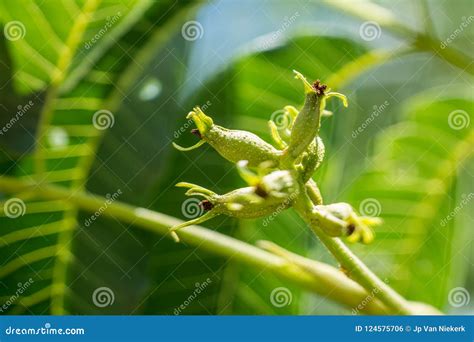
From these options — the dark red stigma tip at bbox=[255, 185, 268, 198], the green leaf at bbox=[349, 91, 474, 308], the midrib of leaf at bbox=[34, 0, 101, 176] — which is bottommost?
the dark red stigma tip at bbox=[255, 185, 268, 198]

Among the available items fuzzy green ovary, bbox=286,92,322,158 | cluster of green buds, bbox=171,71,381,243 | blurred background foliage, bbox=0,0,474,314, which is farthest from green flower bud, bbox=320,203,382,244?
blurred background foliage, bbox=0,0,474,314

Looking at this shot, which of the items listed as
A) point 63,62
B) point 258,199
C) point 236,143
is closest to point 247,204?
point 258,199

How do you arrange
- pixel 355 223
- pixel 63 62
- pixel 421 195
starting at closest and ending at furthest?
pixel 355 223, pixel 63 62, pixel 421 195

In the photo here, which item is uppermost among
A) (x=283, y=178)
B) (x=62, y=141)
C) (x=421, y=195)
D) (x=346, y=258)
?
(x=62, y=141)

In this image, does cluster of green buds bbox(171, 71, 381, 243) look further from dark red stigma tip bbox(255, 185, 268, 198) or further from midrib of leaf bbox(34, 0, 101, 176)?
midrib of leaf bbox(34, 0, 101, 176)

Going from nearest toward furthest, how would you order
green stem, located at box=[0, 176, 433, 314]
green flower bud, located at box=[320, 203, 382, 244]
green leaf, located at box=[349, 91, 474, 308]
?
green flower bud, located at box=[320, 203, 382, 244], green stem, located at box=[0, 176, 433, 314], green leaf, located at box=[349, 91, 474, 308]

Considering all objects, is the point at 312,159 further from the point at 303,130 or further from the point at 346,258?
the point at 346,258

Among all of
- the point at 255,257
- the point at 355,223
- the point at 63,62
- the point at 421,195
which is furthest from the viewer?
the point at 421,195

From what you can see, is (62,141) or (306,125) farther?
(62,141)
